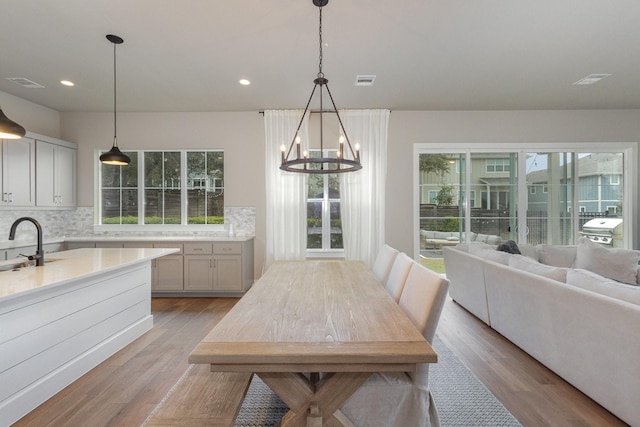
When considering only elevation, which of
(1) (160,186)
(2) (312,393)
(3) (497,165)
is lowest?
(2) (312,393)

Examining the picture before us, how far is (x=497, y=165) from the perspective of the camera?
489cm

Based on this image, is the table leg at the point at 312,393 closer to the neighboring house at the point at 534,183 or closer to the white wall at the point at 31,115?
the neighboring house at the point at 534,183

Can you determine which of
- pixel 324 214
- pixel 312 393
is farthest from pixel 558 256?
pixel 312 393

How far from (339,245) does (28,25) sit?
4.21 m

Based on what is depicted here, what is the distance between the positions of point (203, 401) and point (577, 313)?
7.75ft

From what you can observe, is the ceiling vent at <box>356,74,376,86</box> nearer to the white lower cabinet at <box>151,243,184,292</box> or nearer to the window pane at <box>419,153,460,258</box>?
the window pane at <box>419,153,460,258</box>

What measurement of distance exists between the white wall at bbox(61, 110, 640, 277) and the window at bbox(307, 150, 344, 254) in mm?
767

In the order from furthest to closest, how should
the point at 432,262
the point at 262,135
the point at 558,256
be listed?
the point at 432,262, the point at 262,135, the point at 558,256

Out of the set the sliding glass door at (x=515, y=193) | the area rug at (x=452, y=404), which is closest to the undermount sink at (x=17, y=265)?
the area rug at (x=452, y=404)

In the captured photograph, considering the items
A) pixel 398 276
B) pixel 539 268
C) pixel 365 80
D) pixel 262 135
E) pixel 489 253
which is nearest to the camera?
pixel 398 276

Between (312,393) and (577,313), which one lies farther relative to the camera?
(577,313)

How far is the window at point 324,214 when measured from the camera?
493 centimetres

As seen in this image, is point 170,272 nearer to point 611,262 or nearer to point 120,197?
point 120,197

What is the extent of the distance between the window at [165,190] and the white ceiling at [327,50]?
89cm
